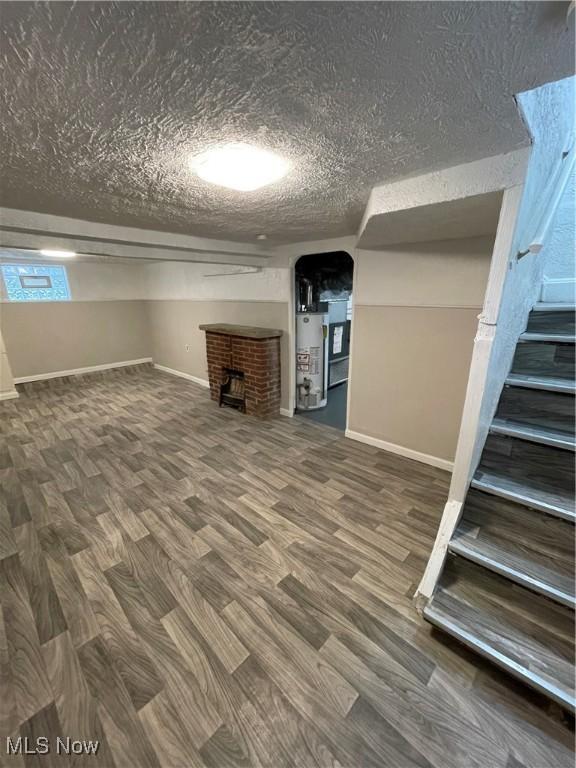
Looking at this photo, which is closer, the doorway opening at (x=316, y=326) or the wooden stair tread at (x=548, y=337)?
the wooden stair tread at (x=548, y=337)

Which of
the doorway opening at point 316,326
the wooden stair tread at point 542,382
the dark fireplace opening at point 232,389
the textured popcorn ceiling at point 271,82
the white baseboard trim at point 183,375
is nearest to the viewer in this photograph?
the textured popcorn ceiling at point 271,82

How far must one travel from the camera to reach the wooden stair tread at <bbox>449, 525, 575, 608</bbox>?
112cm

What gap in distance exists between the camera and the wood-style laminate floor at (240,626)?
1.05 meters

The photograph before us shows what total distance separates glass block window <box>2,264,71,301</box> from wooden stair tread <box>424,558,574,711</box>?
→ 6804 mm

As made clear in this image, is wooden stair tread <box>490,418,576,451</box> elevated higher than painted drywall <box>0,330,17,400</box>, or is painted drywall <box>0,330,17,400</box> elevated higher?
wooden stair tread <box>490,418,576,451</box>

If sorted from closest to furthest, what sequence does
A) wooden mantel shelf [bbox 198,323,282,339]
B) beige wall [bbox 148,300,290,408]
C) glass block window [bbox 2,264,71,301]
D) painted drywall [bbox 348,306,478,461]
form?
painted drywall [bbox 348,306,478,461] < wooden mantel shelf [bbox 198,323,282,339] < beige wall [bbox 148,300,290,408] < glass block window [bbox 2,264,71,301]

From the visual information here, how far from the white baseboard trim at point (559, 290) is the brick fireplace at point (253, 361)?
264 centimetres

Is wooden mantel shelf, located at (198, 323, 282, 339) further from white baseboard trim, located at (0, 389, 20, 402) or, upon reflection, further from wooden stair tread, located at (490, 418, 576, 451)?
white baseboard trim, located at (0, 389, 20, 402)

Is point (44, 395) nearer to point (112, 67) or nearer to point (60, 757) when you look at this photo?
point (60, 757)

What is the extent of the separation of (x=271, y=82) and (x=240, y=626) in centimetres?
214

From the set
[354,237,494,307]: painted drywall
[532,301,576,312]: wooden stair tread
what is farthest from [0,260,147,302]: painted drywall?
[532,301,576,312]: wooden stair tread

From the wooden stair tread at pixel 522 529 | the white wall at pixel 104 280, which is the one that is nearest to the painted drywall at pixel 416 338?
the wooden stair tread at pixel 522 529
